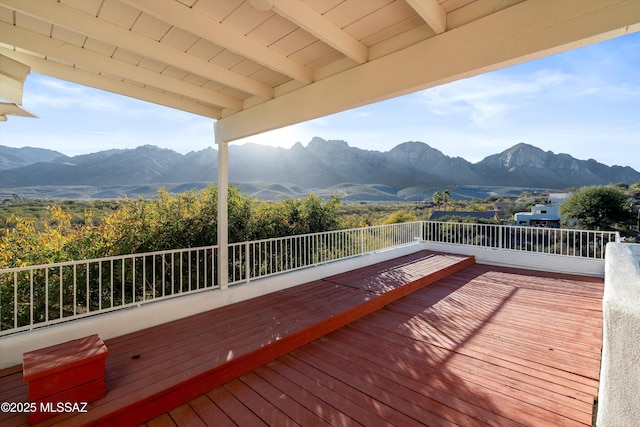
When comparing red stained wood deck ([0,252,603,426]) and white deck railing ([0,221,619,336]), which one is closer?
red stained wood deck ([0,252,603,426])

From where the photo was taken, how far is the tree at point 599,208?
1121 centimetres

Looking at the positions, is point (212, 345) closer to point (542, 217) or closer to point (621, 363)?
point (621, 363)

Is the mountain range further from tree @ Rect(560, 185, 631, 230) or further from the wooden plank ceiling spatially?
tree @ Rect(560, 185, 631, 230)

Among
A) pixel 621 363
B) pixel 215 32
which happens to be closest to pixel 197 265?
pixel 215 32

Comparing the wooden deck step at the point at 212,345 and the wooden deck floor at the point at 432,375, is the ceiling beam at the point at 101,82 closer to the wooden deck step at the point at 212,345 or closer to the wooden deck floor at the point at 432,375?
the wooden deck step at the point at 212,345

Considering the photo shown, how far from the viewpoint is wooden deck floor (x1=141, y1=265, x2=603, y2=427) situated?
2.01 m

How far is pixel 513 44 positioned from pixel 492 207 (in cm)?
2376

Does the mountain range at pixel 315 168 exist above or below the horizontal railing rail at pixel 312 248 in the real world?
above

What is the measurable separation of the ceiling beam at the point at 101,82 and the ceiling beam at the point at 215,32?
1608 millimetres

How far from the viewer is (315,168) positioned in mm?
22891

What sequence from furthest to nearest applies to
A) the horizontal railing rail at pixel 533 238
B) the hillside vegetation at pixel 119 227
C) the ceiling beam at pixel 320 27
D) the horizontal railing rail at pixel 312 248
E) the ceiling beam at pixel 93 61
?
the horizontal railing rail at pixel 533 238, the horizontal railing rail at pixel 312 248, the hillside vegetation at pixel 119 227, the ceiling beam at pixel 93 61, the ceiling beam at pixel 320 27

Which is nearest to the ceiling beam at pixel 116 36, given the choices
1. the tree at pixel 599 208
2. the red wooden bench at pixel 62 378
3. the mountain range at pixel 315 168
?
the mountain range at pixel 315 168

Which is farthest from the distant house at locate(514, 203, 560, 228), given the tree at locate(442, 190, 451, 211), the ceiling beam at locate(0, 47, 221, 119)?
the ceiling beam at locate(0, 47, 221, 119)

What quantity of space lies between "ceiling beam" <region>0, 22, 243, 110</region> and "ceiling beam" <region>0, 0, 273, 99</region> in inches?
21.4
